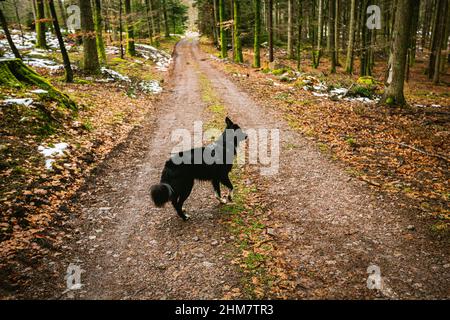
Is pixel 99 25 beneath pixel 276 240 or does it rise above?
above

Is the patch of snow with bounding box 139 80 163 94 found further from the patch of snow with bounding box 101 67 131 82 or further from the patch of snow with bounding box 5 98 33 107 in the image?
the patch of snow with bounding box 5 98 33 107

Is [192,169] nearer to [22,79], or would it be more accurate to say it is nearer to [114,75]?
[22,79]

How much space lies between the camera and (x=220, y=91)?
1878cm

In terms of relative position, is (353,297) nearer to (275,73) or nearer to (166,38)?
(275,73)

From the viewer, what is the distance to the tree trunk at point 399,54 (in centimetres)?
1233

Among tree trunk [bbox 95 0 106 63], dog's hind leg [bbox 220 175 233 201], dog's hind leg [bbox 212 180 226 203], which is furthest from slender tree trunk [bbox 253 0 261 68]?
dog's hind leg [bbox 212 180 226 203]

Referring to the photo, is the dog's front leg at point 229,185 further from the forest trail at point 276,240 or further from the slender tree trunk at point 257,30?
the slender tree trunk at point 257,30

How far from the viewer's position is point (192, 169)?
19.3 ft

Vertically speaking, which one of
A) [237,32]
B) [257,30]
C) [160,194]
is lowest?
[160,194]

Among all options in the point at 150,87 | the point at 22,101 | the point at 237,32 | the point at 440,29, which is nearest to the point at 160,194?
the point at 22,101

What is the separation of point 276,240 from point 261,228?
49 cm

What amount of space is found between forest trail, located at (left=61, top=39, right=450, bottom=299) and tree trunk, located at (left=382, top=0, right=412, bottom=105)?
7.51m

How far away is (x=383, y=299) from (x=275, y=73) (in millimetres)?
22233

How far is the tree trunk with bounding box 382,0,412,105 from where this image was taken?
40.4ft
